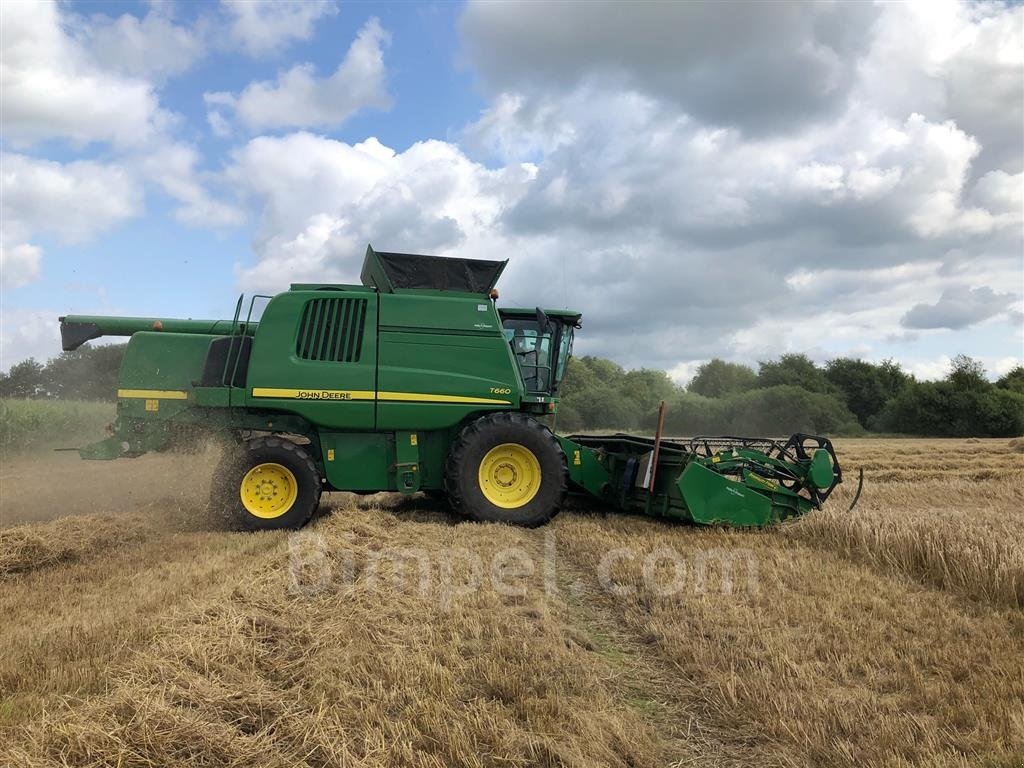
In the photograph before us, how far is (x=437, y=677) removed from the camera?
2980mm

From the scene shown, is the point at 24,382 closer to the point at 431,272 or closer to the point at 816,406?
the point at 431,272

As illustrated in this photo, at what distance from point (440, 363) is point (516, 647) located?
447 centimetres

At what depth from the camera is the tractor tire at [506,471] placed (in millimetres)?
7262

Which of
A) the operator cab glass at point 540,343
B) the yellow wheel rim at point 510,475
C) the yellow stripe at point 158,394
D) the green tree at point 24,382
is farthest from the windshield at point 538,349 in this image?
the green tree at point 24,382

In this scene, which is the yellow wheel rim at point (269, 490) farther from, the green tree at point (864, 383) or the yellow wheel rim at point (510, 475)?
the green tree at point (864, 383)

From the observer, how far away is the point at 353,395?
730 centimetres

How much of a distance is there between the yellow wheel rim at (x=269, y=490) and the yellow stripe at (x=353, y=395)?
73 cm

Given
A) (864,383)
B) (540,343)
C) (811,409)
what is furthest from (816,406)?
(540,343)

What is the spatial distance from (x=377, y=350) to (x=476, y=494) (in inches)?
73.2

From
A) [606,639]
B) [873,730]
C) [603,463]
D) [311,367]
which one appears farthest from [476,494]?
[873,730]

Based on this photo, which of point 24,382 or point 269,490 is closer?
point 269,490

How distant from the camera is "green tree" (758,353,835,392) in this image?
45.7 meters

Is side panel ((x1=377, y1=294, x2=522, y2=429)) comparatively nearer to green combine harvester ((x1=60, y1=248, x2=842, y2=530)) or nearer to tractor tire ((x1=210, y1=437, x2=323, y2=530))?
green combine harvester ((x1=60, y1=248, x2=842, y2=530))

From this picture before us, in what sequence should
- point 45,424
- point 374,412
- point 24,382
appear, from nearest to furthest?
point 374,412 < point 45,424 < point 24,382
